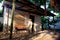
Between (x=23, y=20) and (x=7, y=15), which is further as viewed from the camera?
(x=23, y=20)

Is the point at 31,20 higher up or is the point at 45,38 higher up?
the point at 31,20

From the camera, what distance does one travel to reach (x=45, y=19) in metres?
22.6

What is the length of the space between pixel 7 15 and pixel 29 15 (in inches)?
127

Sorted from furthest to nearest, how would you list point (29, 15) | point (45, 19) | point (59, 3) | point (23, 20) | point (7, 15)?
point (45, 19) → point (29, 15) → point (23, 20) → point (7, 15) → point (59, 3)

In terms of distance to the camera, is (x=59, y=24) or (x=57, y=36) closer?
(x=57, y=36)

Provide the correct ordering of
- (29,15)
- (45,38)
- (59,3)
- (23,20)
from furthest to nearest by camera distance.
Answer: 1. (29,15)
2. (23,20)
3. (45,38)
4. (59,3)

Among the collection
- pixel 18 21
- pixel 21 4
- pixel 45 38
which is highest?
pixel 21 4

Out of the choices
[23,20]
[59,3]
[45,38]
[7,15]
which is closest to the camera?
[59,3]

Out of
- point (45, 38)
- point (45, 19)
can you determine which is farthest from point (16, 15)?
point (45, 19)

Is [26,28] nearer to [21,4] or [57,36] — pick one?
[21,4]

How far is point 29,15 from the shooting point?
1702 centimetres

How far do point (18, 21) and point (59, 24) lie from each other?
9945 mm

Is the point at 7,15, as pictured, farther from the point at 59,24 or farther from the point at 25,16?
the point at 59,24

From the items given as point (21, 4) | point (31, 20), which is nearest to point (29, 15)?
point (31, 20)
